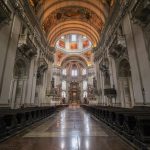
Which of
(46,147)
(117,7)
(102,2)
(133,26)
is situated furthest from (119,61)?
(46,147)

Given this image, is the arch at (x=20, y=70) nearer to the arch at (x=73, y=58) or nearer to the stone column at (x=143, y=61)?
the stone column at (x=143, y=61)

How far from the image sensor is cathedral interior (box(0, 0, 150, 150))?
10.7 ft

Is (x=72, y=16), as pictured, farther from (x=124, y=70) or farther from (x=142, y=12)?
(x=142, y=12)

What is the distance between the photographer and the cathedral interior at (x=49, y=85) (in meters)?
3.26

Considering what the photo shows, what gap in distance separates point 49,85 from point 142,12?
1597 cm

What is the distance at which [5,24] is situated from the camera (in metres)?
7.31

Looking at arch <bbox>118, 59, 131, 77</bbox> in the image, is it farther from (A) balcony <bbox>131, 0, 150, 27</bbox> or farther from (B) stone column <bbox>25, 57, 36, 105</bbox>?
(B) stone column <bbox>25, 57, 36, 105</bbox>

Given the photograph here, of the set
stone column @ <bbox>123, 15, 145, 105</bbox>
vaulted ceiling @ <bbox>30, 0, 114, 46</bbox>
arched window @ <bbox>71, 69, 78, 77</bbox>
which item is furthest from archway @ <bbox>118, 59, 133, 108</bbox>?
arched window @ <bbox>71, 69, 78, 77</bbox>

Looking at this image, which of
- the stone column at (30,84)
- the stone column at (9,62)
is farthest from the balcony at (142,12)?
the stone column at (30,84)

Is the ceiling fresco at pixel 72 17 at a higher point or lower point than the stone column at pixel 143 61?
higher

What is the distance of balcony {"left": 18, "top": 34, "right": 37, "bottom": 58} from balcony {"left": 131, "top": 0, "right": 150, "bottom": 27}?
743 centimetres

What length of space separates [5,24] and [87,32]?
15.6 metres

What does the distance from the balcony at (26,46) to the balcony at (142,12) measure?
743 centimetres

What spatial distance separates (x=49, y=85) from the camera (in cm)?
1959
